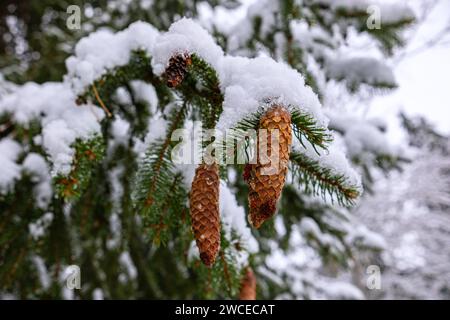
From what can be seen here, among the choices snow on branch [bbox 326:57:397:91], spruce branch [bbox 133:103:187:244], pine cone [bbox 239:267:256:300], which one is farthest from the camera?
snow on branch [bbox 326:57:397:91]

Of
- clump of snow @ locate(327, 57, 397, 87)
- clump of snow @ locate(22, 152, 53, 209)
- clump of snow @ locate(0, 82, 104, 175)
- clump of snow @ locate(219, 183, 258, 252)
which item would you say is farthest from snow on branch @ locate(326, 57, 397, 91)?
clump of snow @ locate(22, 152, 53, 209)

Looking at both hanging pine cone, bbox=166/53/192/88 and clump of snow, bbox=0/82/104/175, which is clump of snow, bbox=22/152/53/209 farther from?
hanging pine cone, bbox=166/53/192/88

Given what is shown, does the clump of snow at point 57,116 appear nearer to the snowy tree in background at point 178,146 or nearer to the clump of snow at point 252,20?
the snowy tree in background at point 178,146

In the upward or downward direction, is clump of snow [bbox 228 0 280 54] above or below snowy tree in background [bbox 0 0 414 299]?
above

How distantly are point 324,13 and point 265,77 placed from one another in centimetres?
138

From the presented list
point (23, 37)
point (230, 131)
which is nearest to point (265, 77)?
point (230, 131)

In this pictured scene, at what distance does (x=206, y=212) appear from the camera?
0.92 meters

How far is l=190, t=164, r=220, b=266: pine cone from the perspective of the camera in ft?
2.87

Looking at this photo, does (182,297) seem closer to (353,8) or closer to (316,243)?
(316,243)

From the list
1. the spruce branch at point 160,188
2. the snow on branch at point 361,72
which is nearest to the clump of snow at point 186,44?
the spruce branch at point 160,188

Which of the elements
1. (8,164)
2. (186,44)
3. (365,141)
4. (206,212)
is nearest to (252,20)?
(365,141)

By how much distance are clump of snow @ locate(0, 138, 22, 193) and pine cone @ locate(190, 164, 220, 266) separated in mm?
999

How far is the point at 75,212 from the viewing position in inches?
79.2

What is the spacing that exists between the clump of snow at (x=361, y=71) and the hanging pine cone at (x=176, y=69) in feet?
4.69
